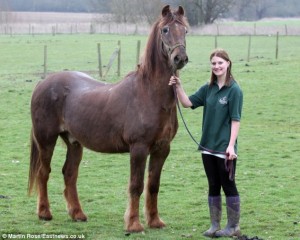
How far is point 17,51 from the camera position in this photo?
4238 cm

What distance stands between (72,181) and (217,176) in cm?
196

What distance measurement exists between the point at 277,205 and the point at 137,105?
2577mm

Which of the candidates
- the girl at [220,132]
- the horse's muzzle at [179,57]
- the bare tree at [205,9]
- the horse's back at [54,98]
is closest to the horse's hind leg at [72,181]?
the horse's back at [54,98]

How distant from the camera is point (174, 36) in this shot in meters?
6.54

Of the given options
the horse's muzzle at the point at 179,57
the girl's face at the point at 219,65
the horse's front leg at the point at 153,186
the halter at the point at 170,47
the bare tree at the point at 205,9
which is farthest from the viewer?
the bare tree at the point at 205,9

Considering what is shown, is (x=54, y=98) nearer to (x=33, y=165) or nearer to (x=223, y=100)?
(x=33, y=165)

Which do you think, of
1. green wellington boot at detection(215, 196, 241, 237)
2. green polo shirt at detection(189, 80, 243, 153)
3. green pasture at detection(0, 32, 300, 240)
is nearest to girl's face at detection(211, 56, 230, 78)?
green polo shirt at detection(189, 80, 243, 153)

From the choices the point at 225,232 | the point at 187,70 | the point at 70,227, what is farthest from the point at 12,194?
the point at 187,70

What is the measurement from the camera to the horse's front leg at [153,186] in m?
7.07

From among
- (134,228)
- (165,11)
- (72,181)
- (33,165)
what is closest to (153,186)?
(134,228)

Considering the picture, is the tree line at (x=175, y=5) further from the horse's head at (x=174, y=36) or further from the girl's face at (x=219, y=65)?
the girl's face at (x=219, y=65)

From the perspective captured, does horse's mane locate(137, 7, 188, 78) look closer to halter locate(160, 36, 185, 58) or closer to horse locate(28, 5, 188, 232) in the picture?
horse locate(28, 5, 188, 232)

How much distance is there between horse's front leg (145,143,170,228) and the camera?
23.2 ft

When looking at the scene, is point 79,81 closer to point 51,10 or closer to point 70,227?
point 70,227
